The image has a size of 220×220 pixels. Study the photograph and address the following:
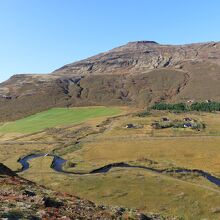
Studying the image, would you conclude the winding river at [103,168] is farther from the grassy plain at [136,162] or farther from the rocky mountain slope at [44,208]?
the rocky mountain slope at [44,208]

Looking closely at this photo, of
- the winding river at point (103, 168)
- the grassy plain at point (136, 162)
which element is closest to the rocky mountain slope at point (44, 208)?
the grassy plain at point (136, 162)

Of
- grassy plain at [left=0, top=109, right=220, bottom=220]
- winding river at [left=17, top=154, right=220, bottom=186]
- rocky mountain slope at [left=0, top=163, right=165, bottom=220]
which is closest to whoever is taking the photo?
rocky mountain slope at [left=0, top=163, right=165, bottom=220]

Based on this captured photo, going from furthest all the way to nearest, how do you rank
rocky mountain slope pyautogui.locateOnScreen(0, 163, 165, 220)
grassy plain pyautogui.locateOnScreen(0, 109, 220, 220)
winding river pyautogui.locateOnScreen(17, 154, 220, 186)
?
winding river pyautogui.locateOnScreen(17, 154, 220, 186) → grassy plain pyautogui.locateOnScreen(0, 109, 220, 220) → rocky mountain slope pyautogui.locateOnScreen(0, 163, 165, 220)

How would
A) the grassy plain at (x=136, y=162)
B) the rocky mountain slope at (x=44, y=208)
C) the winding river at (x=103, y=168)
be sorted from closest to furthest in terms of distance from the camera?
the rocky mountain slope at (x=44, y=208), the grassy plain at (x=136, y=162), the winding river at (x=103, y=168)

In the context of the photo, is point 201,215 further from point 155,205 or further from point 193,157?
point 193,157

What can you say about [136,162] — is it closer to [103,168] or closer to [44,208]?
[103,168]

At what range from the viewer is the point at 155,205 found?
242ft

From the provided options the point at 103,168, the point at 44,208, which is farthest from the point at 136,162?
the point at 44,208

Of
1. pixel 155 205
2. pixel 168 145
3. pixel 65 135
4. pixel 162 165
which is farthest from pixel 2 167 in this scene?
pixel 65 135

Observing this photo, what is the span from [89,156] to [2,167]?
83.4 m

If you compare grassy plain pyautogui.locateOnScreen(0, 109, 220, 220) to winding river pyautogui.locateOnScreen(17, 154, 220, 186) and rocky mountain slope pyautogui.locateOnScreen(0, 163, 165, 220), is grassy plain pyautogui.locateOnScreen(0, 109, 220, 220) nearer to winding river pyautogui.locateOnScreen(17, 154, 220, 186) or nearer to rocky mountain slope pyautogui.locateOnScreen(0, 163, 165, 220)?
winding river pyautogui.locateOnScreen(17, 154, 220, 186)

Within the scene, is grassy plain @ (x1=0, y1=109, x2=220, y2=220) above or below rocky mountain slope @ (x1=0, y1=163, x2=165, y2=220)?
below

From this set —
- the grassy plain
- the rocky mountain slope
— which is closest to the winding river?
the grassy plain

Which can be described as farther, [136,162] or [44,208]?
[136,162]
